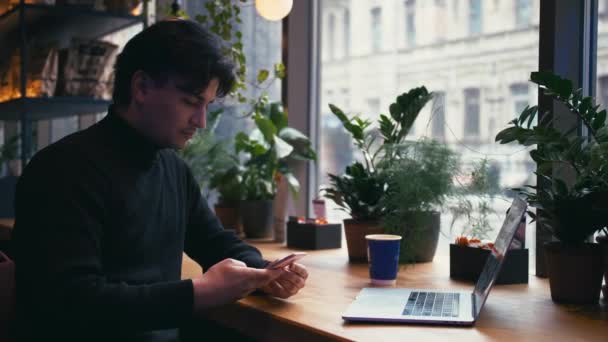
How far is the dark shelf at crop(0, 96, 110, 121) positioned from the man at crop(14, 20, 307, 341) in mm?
1382

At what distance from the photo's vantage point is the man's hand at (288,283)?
61.3 inches

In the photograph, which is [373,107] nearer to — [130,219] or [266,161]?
[266,161]

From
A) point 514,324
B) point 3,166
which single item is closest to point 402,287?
point 514,324

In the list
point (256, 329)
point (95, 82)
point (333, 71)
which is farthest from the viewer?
point (95, 82)

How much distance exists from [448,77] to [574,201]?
959mm

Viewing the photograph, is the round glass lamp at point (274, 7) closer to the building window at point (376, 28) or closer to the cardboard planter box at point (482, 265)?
the building window at point (376, 28)

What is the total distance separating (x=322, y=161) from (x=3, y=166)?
179cm

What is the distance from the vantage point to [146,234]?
1549 mm

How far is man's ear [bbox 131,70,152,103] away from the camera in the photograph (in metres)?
1.53

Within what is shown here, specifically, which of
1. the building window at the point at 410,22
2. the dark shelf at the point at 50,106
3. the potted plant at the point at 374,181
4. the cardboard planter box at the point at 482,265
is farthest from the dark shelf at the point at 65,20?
the cardboard planter box at the point at 482,265

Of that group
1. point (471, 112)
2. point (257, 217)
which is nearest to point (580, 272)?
point (471, 112)

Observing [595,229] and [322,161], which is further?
[322,161]

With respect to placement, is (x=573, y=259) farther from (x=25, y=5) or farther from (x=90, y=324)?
(x=25, y=5)

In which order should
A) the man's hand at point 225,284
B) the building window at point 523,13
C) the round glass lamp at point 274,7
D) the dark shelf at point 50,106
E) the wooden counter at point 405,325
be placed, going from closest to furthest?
the wooden counter at point 405,325 → the man's hand at point 225,284 → the building window at point 523,13 → the round glass lamp at point 274,7 → the dark shelf at point 50,106
